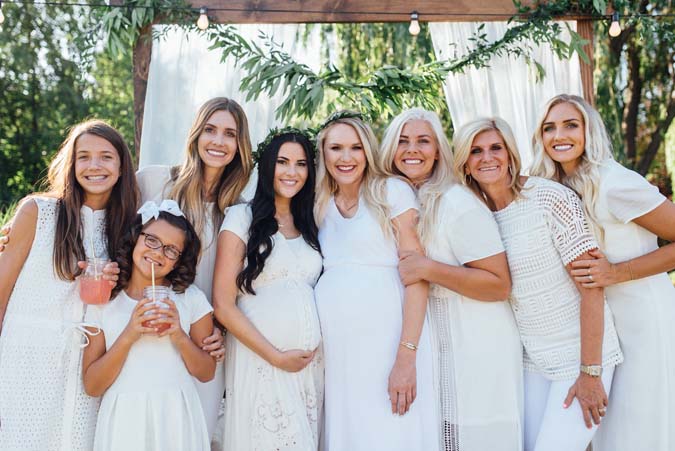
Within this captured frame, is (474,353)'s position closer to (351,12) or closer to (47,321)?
(47,321)

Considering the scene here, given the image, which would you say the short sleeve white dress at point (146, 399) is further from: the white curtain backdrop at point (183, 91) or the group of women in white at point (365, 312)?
the white curtain backdrop at point (183, 91)

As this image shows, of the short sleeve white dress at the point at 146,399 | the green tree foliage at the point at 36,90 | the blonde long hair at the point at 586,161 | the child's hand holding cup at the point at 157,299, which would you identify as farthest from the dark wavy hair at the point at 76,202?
the green tree foliage at the point at 36,90

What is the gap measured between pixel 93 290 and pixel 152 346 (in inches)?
13.3

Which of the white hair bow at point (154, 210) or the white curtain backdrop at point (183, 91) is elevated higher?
the white curtain backdrop at point (183, 91)

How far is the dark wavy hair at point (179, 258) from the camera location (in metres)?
2.72

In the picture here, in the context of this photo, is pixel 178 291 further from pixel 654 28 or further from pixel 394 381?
pixel 654 28

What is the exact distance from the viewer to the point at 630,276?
2803 mm

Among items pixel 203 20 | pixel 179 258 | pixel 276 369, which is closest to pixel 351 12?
pixel 203 20

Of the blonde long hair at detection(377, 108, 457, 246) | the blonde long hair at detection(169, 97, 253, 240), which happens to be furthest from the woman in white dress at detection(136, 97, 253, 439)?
the blonde long hair at detection(377, 108, 457, 246)

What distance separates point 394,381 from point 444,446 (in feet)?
1.39

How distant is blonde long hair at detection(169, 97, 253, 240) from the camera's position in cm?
313

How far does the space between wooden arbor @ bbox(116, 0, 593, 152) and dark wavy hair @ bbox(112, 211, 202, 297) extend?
75.7 inches

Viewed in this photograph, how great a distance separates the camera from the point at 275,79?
400 cm

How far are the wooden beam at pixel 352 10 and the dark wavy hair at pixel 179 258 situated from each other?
6.36 feet
